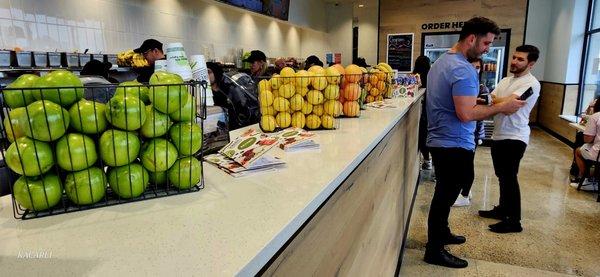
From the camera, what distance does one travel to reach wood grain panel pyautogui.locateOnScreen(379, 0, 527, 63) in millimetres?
8094

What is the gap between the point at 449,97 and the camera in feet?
7.52

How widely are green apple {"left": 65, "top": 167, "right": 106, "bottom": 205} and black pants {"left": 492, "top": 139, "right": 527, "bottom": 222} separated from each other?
3023mm

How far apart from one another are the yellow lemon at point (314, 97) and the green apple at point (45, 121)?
102cm

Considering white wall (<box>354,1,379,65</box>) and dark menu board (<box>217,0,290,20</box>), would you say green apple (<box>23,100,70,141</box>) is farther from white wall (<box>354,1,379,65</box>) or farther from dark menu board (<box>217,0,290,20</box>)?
white wall (<box>354,1,379,65</box>)

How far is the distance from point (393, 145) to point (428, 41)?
7529mm

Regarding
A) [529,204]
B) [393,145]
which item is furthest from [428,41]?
[393,145]

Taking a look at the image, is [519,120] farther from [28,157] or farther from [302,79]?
[28,157]

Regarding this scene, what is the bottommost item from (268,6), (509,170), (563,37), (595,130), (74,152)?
(509,170)

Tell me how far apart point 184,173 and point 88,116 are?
0.74 ft

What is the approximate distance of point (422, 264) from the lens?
2.61m

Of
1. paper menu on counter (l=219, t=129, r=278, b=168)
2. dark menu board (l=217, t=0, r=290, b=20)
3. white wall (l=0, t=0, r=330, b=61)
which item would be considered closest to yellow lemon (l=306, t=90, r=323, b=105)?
paper menu on counter (l=219, t=129, r=278, b=168)

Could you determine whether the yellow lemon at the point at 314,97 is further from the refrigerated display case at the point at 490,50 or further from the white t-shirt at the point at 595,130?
the refrigerated display case at the point at 490,50

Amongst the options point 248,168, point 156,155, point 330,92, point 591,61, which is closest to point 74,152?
point 156,155

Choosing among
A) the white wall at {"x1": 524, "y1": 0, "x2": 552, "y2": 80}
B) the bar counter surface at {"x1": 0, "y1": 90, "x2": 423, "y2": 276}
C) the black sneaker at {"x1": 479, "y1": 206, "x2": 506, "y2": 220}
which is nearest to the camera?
the bar counter surface at {"x1": 0, "y1": 90, "x2": 423, "y2": 276}
